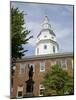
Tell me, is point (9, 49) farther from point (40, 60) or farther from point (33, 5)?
point (33, 5)

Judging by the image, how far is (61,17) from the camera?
2.58 m

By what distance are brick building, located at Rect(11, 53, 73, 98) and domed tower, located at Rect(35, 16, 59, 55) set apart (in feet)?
0.18

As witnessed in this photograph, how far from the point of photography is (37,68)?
2.51m

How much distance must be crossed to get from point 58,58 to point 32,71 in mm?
316

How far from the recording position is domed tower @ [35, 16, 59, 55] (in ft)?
8.27

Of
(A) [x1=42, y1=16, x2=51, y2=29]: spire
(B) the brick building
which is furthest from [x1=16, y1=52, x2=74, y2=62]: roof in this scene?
(A) [x1=42, y1=16, x2=51, y2=29]: spire

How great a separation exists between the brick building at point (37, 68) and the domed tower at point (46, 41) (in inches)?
2.1

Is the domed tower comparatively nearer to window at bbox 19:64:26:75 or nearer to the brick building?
the brick building

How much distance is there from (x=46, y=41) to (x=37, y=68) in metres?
0.30

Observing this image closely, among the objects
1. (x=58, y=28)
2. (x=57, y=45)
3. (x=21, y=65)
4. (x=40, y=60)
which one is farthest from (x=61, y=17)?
(x=21, y=65)

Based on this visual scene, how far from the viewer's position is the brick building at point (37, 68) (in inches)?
96.4

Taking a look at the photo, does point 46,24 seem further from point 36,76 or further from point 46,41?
point 36,76

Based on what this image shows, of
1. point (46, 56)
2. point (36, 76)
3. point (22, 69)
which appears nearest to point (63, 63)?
point (46, 56)

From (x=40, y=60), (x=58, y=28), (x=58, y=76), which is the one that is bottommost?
(x=58, y=76)
